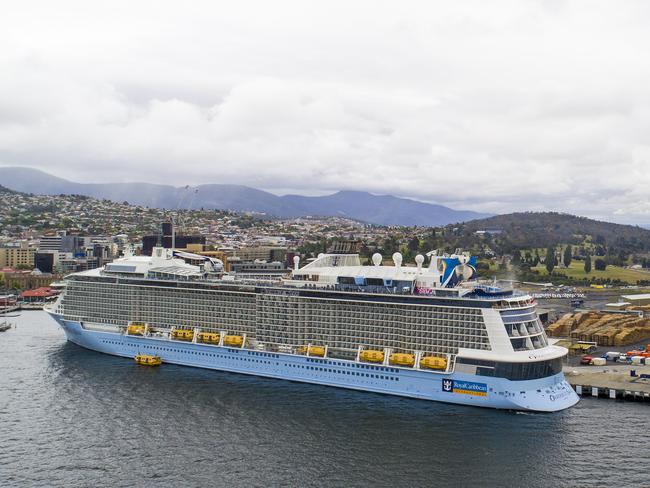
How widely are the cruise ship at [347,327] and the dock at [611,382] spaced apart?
4.25 metres

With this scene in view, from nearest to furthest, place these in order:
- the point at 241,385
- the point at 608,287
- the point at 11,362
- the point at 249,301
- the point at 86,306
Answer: the point at 241,385, the point at 249,301, the point at 11,362, the point at 86,306, the point at 608,287

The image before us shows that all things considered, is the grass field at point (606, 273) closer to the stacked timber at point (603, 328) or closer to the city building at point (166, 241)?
the stacked timber at point (603, 328)

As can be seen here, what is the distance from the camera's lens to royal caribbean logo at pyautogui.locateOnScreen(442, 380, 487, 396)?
46500 mm

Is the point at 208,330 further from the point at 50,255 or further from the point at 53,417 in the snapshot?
the point at 50,255

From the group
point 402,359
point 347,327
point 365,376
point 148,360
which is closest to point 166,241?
point 148,360

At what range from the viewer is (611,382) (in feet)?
178

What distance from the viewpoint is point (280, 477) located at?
36125 mm

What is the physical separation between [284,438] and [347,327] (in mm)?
12972

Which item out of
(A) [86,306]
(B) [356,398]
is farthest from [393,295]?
(A) [86,306]

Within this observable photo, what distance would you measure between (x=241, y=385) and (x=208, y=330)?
7.78 m

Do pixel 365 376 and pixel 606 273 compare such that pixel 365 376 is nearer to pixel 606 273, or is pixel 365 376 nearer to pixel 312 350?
pixel 312 350

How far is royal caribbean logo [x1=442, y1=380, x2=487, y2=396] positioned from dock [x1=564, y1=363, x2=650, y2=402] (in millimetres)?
10925

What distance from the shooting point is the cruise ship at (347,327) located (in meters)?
46.9

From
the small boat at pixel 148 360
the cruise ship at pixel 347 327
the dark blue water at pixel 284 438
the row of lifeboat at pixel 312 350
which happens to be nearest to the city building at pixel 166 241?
the cruise ship at pixel 347 327
